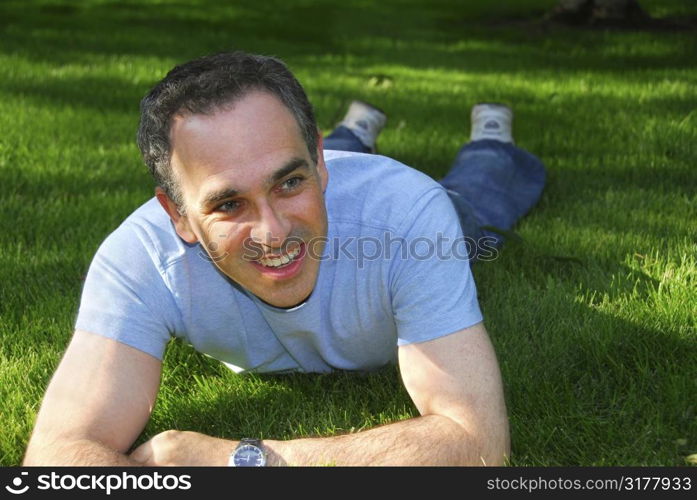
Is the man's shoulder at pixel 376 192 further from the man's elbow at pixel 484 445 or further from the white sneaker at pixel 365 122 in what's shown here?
the white sneaker at pixel 365 122

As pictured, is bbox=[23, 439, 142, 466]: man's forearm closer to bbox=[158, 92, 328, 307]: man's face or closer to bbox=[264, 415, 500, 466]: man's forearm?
bbox=[264, 415, 500, 466]: man's forearm

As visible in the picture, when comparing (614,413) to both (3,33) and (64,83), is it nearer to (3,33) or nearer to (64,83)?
(64,83)

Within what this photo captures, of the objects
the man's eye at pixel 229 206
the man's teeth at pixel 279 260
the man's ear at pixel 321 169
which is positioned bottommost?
the man's teeth at pixel 279 260

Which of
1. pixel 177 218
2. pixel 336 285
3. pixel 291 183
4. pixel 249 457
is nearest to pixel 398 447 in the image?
pixel 249 457

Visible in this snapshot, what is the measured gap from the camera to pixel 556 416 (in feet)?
10.2

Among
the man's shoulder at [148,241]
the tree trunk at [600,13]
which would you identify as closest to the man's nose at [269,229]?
the man's shoulder at [148,241]

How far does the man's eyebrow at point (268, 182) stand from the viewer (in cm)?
271

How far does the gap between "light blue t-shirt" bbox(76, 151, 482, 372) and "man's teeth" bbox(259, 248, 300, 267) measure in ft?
0.62

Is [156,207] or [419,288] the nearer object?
[419,288]

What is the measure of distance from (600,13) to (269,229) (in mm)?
9594

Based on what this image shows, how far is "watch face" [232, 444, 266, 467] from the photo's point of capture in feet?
8.73

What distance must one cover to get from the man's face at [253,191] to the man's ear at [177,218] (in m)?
0.06

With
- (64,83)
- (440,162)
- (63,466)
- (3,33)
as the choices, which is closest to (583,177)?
(440,162)
